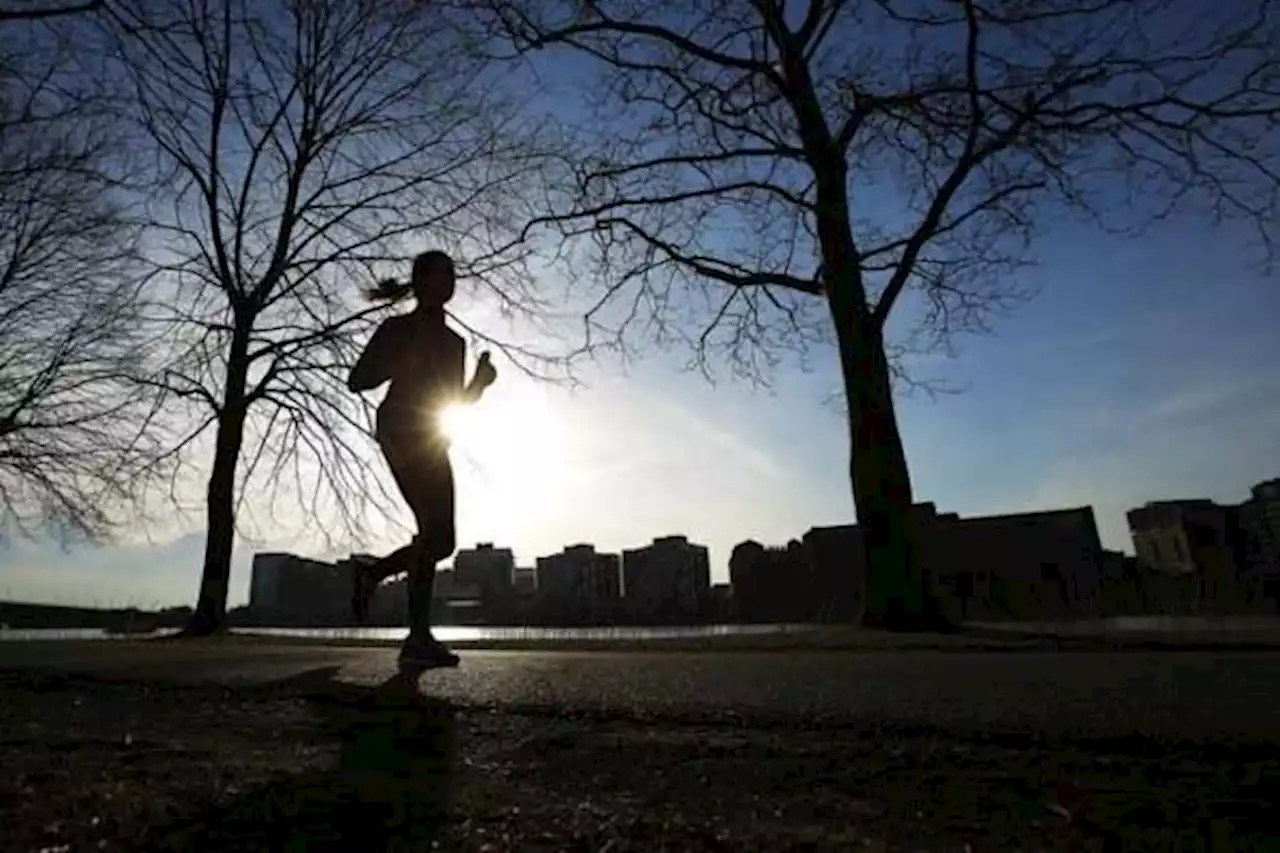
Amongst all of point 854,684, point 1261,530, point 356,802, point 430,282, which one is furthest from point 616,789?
point 1261,530

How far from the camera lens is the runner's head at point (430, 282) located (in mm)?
4402

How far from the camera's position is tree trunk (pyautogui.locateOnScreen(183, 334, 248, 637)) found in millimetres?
10531

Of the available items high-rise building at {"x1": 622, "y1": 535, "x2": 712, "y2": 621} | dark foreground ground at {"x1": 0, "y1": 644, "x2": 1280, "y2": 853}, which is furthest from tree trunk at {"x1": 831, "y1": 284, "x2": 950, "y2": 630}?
high-rise building at {"x1": 622, "y1": 535, "x2": 712, "y2": 621}

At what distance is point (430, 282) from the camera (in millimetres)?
4402

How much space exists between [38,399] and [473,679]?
53.4 feet

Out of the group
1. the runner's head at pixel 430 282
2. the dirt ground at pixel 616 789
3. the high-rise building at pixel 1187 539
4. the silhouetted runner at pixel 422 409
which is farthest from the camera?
the high-rise building at pixel 1187 539

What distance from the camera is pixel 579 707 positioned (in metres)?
2.52

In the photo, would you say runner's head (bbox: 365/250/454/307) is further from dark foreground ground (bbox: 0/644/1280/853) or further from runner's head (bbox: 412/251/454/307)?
dark foreground ground (bbox: 0/644/1280/853)

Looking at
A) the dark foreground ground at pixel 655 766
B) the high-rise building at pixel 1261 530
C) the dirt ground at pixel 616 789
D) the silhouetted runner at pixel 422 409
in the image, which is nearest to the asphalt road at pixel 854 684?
the dark foreground ground at pixel 655 766

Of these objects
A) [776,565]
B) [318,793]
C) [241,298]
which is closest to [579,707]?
[318,793]

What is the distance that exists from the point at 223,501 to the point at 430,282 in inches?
320

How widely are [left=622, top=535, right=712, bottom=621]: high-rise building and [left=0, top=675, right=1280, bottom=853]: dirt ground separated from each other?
1272 inches

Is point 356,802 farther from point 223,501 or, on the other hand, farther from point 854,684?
point 223,501

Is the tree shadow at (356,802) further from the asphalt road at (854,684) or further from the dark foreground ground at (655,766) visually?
the asphalt road at (854,684)
